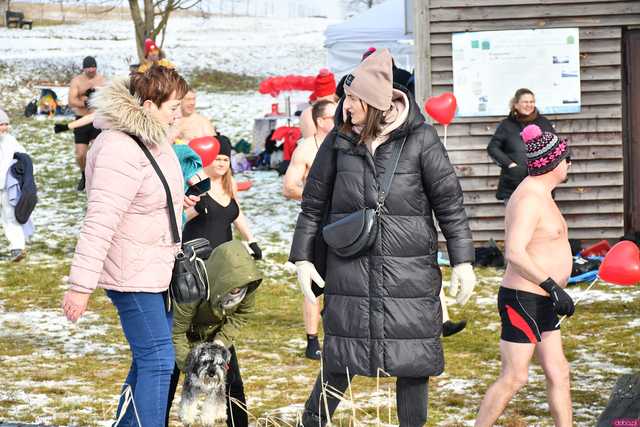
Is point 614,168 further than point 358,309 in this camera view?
Yes

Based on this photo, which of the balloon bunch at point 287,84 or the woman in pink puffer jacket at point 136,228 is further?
the balloon bunch at point 287,84

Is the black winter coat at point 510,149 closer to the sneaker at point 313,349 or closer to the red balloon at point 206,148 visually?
the sneaker at point 313,349

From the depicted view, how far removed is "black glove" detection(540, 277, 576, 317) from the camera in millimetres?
5172

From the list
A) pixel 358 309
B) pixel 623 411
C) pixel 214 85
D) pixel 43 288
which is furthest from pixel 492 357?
pixel 214 85

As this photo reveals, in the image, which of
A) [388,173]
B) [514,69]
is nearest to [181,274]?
[388,173]

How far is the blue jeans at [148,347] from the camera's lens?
15.7 feet

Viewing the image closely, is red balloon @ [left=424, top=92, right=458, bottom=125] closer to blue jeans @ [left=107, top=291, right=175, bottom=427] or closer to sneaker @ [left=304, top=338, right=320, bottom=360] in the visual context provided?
sneaker @ [left=304, top=338, right=320, bottom=360]

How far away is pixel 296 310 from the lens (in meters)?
10.1

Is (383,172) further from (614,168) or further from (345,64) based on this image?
(345,64)

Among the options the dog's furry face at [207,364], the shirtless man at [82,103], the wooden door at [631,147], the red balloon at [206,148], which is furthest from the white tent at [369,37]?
the dog's furry face at [207,364]

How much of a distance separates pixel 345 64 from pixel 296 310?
12.8 m

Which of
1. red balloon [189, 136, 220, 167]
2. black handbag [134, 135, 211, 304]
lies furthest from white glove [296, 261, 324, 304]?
red balloon [189, 136, 220, 167]

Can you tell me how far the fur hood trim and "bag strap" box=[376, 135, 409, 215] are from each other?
0.96 m

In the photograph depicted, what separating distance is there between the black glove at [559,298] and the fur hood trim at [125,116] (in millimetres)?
1867
